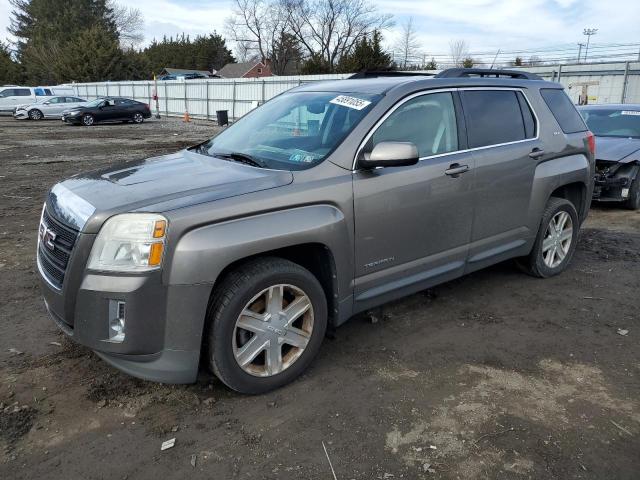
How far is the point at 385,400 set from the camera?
3.16 meters

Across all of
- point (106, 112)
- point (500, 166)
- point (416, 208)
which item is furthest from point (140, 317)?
point (106, 112)

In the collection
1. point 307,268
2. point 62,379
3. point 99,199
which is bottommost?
point 62,379

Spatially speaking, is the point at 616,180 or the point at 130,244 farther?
the point at 616,180

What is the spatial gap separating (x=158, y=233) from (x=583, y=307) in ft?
12.0

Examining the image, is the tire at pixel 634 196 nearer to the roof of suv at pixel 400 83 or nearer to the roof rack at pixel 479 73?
the roof rack at pixel 479 73

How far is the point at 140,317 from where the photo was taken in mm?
2729

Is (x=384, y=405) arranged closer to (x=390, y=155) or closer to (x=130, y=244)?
(x=390, y=155)

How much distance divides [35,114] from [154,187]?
3280cm

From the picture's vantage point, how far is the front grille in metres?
2.89

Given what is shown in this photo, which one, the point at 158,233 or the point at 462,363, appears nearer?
the point at 158,233

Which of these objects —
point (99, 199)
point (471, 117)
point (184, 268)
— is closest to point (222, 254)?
point (184, 268)

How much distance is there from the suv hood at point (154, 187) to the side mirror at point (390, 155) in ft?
1.77

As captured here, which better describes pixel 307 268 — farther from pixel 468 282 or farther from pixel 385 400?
pixel 468 282

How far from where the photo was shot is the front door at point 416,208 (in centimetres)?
348
